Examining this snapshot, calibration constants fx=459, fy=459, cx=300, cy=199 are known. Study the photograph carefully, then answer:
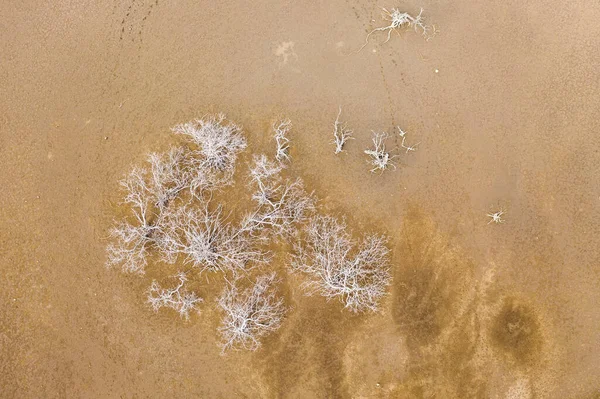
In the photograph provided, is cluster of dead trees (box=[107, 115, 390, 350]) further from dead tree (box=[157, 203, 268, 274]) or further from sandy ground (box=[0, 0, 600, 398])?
sandy ground (box=[0, 0, 600, 398])

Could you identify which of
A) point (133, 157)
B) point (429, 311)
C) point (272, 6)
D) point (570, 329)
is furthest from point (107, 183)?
point (570, 329)

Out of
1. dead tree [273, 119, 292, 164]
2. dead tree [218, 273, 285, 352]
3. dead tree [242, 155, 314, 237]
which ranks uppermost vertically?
dead tree [273, 119, 292, 164]

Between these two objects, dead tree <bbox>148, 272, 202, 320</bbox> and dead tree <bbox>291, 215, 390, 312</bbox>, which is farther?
dead tree <bbox>148, 272, 202, 320</bbox>

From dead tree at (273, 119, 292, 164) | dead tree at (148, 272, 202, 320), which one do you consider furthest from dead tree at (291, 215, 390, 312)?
dead tree at (148, 272, 202, 320)

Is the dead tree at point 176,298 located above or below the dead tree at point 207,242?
below

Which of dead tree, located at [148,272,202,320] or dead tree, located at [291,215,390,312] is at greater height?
dead tree, located at [291,215,390,312]

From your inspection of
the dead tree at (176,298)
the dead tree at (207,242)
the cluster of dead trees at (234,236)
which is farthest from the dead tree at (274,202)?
the dead tree at (176,298)

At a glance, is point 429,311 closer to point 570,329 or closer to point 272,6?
point 570,329

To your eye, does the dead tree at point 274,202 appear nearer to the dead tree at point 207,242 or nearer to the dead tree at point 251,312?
the dead tree at point 207,242
